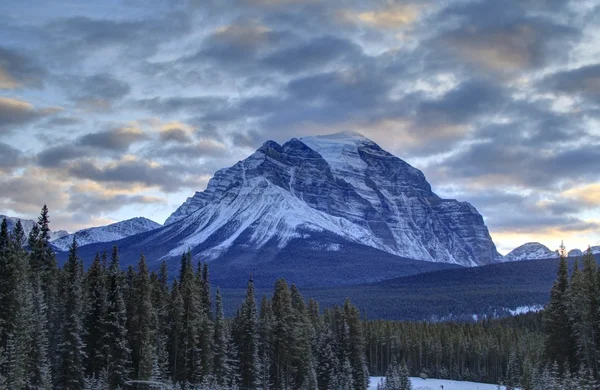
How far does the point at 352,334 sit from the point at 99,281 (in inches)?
1904

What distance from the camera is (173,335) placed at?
83.4 metres

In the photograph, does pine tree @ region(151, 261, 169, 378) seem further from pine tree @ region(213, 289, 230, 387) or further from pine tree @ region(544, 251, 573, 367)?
pine tree @ region(544, 251, 573, 367)

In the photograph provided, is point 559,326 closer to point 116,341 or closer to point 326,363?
point 326,363

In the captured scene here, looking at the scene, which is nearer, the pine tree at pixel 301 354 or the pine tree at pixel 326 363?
the pine tree at pixel 301 354

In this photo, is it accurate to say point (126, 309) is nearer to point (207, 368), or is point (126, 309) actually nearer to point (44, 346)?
point (44, 346)

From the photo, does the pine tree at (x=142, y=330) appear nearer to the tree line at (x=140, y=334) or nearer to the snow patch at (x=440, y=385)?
the tree line at (x=140, y=334)

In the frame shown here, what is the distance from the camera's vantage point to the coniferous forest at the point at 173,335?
213 ft

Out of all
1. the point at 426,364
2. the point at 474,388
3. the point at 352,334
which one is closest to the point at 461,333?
the point at 426,364

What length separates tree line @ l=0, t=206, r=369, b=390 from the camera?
210 feet

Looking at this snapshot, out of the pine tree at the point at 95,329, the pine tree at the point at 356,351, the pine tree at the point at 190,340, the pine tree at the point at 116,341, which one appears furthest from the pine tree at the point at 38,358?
the pine tree at the point at 356,351

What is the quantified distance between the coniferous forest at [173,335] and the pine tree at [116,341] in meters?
0.10

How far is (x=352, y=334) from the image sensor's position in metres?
114

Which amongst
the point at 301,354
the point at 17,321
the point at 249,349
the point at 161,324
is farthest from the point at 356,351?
the point at 17,321

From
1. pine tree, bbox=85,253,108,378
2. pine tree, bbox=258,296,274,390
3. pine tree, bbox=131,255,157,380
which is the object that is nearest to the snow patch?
pine tree, bbox=258,296,274,390
